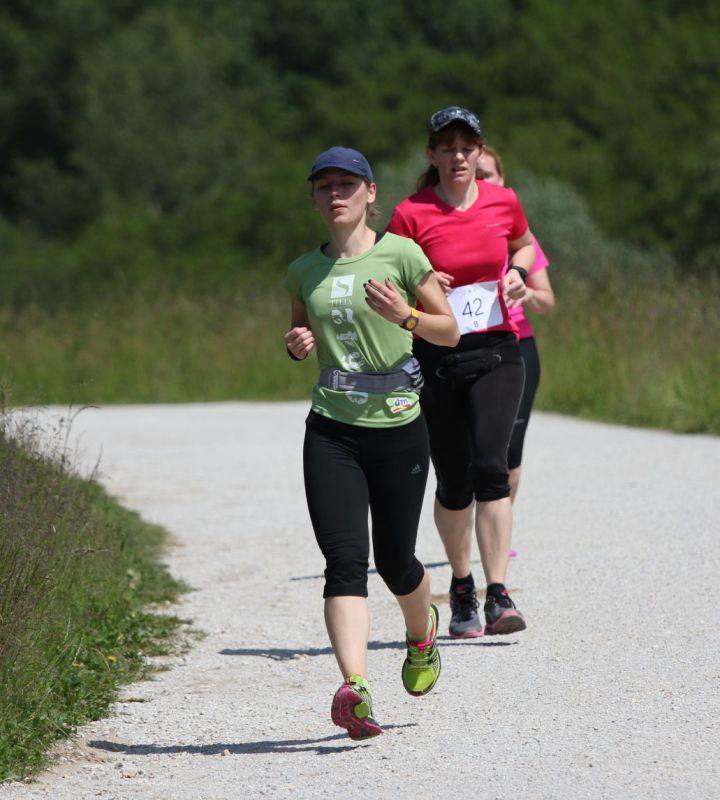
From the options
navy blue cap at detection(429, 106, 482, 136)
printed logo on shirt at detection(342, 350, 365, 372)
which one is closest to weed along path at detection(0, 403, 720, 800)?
printed logo on shirt at detection(342, 350, 365, 372)

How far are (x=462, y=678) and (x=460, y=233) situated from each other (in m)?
1.77

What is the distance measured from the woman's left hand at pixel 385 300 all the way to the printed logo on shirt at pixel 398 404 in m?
0.30

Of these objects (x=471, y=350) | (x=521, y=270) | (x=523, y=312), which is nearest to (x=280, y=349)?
(x=523, y=312)

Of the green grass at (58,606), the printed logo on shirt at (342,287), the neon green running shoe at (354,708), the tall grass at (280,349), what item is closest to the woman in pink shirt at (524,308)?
the green grass at (58,606)

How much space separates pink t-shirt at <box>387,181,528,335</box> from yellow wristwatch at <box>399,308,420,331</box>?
54.2 inches

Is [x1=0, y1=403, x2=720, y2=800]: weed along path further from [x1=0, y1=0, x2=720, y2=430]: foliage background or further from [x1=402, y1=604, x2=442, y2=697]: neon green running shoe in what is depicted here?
[x1=0, y1=0, x2=720, y2=430]: foliage background

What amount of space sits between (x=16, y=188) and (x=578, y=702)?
70583 millimetres

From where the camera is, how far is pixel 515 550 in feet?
30.3

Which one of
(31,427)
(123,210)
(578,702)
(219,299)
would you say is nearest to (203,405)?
(219,299)

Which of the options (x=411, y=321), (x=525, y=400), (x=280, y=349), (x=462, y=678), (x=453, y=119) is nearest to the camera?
(x=411, y=321)

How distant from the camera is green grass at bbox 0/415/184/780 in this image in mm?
5570

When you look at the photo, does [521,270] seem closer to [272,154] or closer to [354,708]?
[354,708]

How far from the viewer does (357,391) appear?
5.47 meters

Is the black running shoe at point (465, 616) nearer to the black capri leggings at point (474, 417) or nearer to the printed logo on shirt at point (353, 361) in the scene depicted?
the black capri leggings at point (474, 417)
